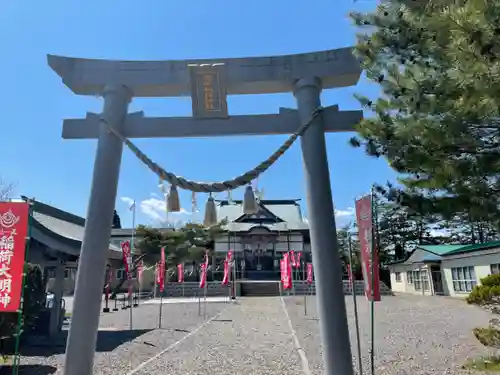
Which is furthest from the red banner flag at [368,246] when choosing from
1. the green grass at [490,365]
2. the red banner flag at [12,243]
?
the red banner flag at [12,243]

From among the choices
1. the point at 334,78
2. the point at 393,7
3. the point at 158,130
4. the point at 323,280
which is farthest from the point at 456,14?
the point at 158,130

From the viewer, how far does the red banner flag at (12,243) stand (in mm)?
4121

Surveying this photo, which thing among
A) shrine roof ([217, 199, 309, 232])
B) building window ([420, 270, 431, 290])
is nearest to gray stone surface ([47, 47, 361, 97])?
building window ([420, 270, 431, 290])

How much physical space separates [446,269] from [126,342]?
21.3 m

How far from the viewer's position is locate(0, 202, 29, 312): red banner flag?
4121mm

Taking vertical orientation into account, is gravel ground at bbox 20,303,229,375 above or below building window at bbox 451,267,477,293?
below

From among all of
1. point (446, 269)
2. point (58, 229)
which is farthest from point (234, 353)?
point (446, 269)

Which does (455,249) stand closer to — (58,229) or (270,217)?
(270,217)

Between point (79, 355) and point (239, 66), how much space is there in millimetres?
3378

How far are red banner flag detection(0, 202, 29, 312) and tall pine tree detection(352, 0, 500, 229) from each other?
3936mm

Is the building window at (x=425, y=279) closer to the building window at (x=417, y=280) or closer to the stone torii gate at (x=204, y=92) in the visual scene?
the building window at (x=417, y=280)

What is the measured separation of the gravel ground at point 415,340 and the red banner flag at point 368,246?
2.53 m

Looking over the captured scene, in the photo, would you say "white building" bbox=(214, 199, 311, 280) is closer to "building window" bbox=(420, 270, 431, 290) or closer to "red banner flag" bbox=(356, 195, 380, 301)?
"building window" bbox=(420, 270, 431, 290)

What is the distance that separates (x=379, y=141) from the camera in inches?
182
